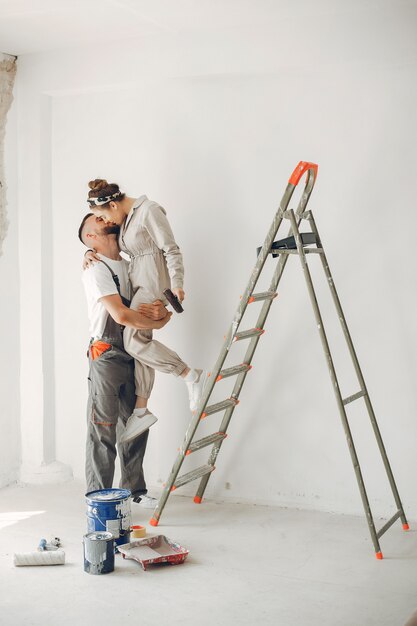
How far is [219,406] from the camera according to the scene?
13.6ft

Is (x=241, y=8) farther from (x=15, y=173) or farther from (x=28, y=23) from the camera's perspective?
(x=15, y=173)

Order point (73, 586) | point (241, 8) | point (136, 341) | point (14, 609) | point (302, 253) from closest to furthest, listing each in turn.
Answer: point (14, 609)
point (73, 586)
point (302, 253)
point (241, 8)
point (136, 341)

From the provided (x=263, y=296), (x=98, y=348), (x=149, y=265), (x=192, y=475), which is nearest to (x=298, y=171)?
(x=263, y=296)

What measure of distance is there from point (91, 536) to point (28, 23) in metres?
2.80

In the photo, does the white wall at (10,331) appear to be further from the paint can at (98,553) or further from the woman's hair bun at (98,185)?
the paint can at (98,553)

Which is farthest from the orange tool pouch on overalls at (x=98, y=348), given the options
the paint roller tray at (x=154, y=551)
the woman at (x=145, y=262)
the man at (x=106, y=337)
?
the paint roller tray at (x=154, y=551)

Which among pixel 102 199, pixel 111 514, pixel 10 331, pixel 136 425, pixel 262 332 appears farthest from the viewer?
pixel 10 331

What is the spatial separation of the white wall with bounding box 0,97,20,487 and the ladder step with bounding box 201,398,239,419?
157 centimetres

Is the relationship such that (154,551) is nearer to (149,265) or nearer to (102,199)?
(149,265)

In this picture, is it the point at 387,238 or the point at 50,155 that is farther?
the point at 50,155

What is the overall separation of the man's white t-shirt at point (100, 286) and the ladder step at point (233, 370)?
28.9 inches

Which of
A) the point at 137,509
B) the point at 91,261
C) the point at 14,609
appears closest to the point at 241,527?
the point at 137,509

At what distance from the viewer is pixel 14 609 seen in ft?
10.2

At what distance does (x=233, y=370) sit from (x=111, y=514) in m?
0.99
